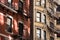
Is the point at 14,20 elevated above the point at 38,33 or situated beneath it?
elevated above

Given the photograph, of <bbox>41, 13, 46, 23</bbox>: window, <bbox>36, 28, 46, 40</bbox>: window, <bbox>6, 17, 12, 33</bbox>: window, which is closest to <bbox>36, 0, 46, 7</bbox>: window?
<bbox>41, 13, 46, 23</bbox>: window

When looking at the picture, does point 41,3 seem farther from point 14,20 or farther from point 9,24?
point 9,24

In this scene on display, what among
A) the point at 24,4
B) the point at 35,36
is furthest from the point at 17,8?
the point at 35,36

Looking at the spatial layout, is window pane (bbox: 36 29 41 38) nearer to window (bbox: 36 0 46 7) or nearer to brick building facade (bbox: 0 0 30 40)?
window (bbox: 36 0 46 7)

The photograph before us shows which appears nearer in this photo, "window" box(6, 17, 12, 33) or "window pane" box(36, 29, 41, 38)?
"window" box(6, 17, 12, 33)

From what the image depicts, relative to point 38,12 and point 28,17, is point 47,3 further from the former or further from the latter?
point 28,17

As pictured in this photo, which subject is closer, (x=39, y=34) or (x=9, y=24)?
(x=9, y=24)

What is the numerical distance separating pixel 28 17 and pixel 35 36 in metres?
5.92

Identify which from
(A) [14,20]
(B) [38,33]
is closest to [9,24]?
(A) [14,20]

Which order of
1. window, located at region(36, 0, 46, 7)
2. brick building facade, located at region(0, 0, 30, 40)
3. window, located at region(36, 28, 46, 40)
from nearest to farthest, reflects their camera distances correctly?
brick building facade, located at region(0, 0, 30, 40) < window, located at region(36, 28, 46, 40) < window, located at region(36, 0, 46, 7)

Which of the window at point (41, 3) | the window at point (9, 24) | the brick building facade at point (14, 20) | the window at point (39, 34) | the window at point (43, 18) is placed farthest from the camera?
the window at point (41, 3)

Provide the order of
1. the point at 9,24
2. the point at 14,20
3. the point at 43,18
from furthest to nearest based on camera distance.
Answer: the point at 43,18 < the point at 14,20 < the point at 9,24

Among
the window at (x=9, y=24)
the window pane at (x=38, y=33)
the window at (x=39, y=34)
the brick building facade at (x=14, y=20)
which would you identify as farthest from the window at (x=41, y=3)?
the window at (x=9, y=24)

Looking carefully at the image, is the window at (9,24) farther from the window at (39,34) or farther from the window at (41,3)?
the window at (41,3)
